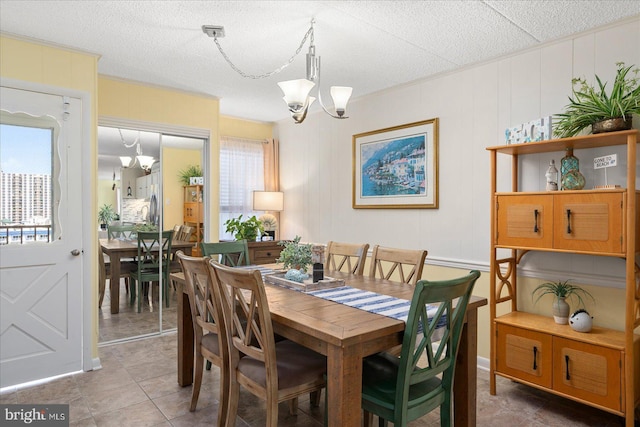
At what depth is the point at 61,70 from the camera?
9.91 feet

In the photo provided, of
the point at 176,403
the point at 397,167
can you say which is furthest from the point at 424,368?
the point at 397,167

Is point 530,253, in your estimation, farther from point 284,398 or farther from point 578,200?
point 284,398

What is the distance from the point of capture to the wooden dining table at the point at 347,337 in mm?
1619

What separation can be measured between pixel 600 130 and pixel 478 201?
3.47 ft

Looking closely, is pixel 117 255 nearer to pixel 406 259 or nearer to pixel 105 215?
pixel 105 215

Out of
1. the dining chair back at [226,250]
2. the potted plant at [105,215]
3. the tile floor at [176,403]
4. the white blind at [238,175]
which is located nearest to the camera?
the tile floor at [176,403]

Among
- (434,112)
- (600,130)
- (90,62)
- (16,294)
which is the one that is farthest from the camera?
(434,112)

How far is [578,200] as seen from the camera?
245 cm

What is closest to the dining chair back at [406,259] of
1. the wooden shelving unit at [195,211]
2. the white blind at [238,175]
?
the wooden shelving unit at [195,211]

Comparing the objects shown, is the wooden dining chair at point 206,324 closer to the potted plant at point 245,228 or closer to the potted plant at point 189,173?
the potted plant at point 189,173

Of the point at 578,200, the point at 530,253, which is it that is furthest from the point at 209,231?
the point at 578,200

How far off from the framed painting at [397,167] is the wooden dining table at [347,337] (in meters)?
1.37

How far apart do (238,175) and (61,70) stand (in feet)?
7.66

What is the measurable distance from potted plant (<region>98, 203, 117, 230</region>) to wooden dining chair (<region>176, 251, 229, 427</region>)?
1432mm
